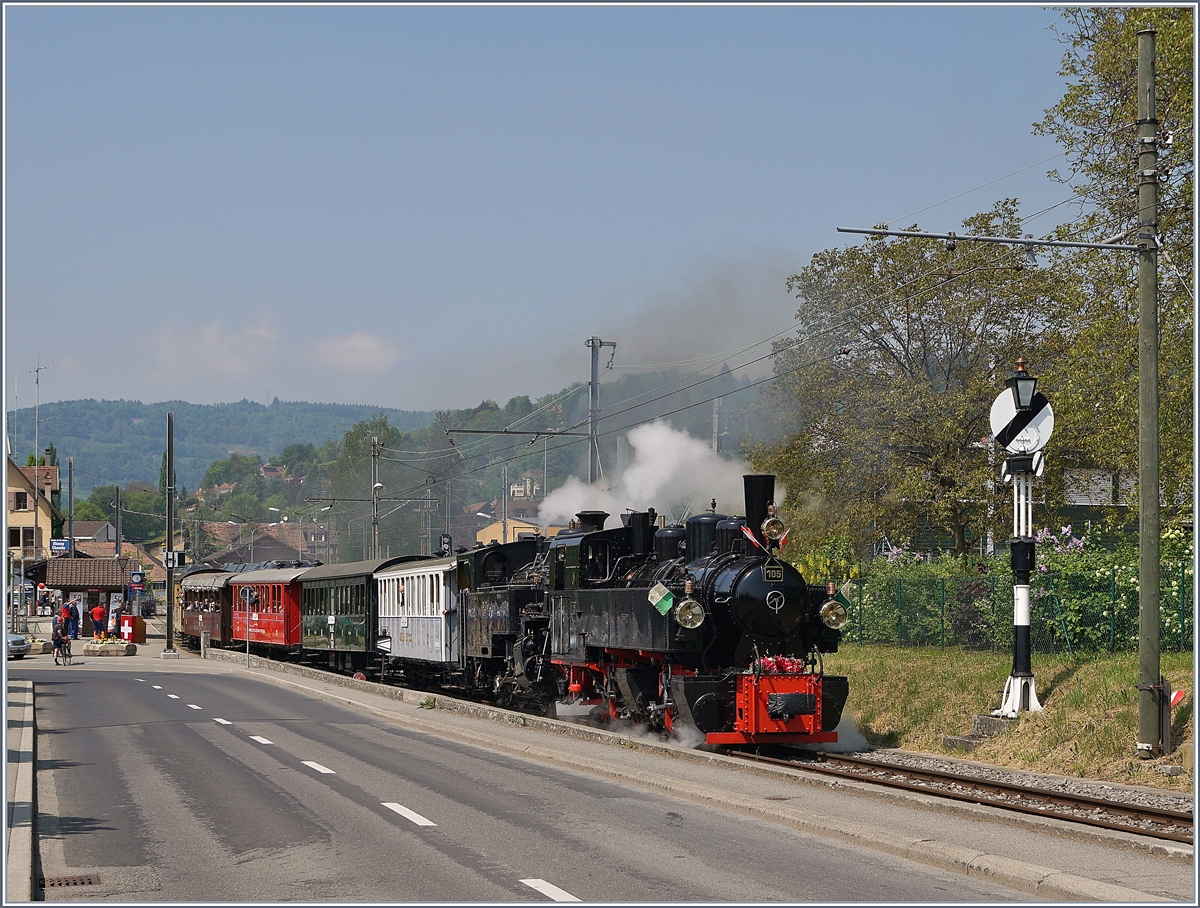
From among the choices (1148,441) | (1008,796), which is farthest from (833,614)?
(1148,441)

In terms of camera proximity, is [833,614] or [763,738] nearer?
[763,738]

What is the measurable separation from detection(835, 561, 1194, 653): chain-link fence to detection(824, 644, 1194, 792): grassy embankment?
65 centimetres

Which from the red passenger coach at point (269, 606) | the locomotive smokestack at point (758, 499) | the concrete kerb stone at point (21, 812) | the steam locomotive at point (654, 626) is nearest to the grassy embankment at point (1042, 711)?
the steam locomotive at point (654, 626)

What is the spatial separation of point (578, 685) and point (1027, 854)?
11874mm

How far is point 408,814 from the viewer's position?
12.2m

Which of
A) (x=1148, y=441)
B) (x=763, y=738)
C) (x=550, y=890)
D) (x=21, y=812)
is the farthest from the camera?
(x=763, y=738)

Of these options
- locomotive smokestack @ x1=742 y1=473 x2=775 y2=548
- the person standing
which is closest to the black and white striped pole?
locomotive smokestack @ x1=742 y1=473 x2=775 y2=548

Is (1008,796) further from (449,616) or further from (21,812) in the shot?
(449,616)

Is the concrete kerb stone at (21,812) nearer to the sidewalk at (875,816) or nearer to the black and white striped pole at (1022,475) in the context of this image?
the sidewalk at (875,816)

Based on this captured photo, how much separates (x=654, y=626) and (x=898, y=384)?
56.0 feet

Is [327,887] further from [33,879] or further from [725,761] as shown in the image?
[725,761]

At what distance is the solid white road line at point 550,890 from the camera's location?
8.58 m

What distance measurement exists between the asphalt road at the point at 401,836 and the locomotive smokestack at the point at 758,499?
4.16 metres

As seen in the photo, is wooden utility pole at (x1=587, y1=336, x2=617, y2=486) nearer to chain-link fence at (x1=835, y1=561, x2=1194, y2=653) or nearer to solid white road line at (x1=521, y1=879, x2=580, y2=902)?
chain-link fence at (x1=835, y1=561, x2=1194, y2=653)
